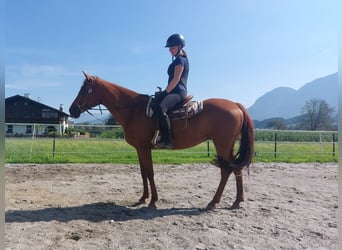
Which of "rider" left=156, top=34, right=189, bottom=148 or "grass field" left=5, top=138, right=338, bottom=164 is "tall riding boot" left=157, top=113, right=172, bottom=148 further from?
"grass field" left=5, top=138, right=338, bottom=164

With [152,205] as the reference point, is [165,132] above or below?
above

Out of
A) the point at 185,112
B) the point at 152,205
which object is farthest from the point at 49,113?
the point at 185,112

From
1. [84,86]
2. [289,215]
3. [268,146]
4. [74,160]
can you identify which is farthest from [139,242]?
[268,146]

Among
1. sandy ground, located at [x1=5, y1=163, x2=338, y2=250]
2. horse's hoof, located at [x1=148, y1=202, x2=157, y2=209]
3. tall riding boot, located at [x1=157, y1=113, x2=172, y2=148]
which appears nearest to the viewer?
sandy ground, located at [x1=5, y1=163, x2=338, y2=250]

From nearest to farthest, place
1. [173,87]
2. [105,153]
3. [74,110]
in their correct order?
1. [173,87]
2. [74,110]
3. [105,153]

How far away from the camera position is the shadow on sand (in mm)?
4102

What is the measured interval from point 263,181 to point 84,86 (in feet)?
15.8

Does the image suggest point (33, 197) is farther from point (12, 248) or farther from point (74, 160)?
point (74, 160)

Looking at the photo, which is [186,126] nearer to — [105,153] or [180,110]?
[180,110]

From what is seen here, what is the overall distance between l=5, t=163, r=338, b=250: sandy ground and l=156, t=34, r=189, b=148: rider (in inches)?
49.5

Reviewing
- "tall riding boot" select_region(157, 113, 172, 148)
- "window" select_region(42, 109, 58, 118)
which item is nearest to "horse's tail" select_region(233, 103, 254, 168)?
"tall riding boot" select_region(157, 113, 172, 148)

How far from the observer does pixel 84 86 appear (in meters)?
5.03

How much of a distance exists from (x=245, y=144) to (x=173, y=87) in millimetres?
1545

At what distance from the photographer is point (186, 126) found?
194 inches
